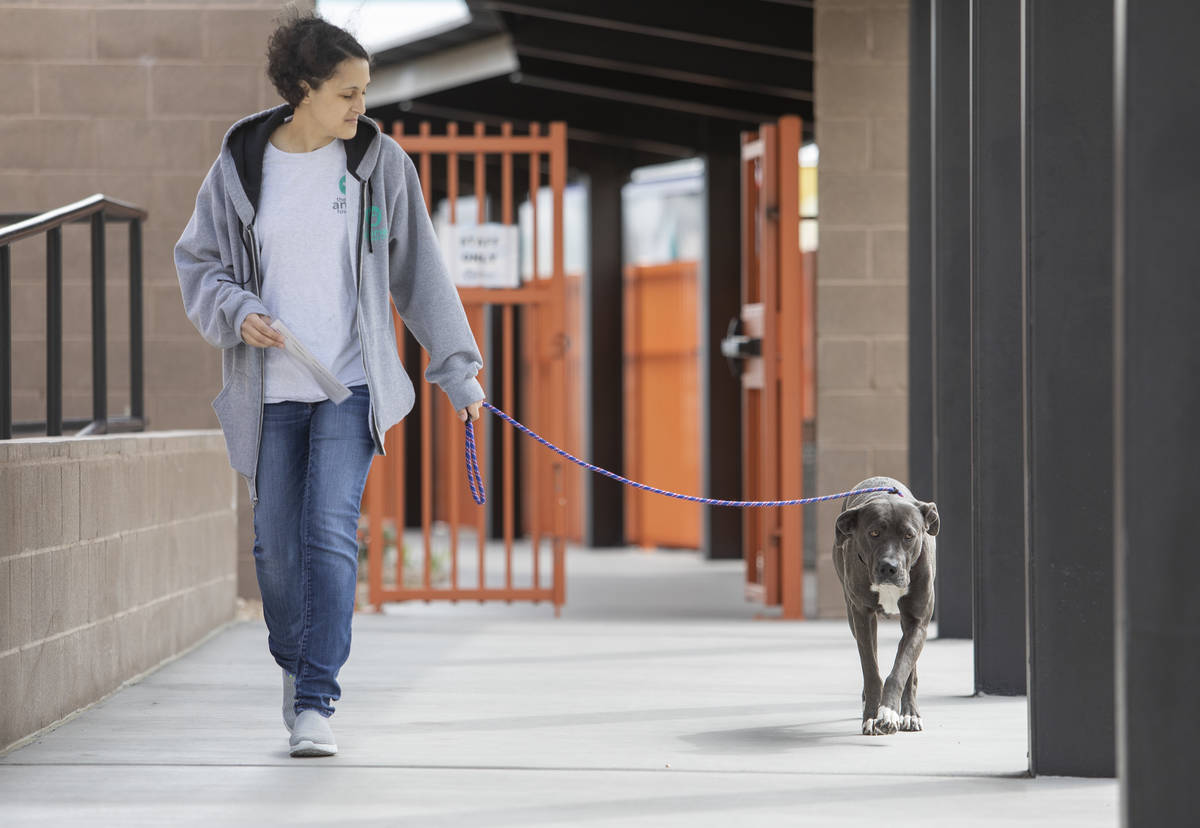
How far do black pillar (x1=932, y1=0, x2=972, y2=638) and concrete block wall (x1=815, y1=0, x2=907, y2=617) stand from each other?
0.88m

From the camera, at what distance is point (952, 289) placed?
215 inches

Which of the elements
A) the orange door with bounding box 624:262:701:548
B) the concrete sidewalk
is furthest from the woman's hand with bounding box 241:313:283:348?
the orange door with bounding box 624:262:701:548

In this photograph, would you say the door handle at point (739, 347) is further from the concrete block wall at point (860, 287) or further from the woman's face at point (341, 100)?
the woman's face at point (341, 100)

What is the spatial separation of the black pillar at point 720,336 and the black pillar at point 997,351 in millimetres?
5272

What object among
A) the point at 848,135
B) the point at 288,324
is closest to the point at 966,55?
the point at 848,135

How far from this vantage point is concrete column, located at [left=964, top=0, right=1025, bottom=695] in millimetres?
4367

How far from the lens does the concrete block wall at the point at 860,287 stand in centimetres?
645

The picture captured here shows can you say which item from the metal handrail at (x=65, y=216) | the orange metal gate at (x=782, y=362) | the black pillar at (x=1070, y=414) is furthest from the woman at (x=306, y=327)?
the orange metal gate at (x=782, y=362)

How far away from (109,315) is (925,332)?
3.09 meters

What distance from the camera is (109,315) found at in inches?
249

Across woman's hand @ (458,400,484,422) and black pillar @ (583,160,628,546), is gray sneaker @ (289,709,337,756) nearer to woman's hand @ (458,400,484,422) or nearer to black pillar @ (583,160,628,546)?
woman's hand @ (458,400,484,422)

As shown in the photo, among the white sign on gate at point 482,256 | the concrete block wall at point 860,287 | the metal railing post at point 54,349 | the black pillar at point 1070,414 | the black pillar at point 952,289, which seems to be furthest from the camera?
the white sign on gate at point 482,256

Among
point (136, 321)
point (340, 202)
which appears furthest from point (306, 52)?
point (136, 321)

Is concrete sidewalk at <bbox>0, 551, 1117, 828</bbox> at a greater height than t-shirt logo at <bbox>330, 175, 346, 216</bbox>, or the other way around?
t-shirt logo at <bbox>330, 175, 346, 216</bbox>
